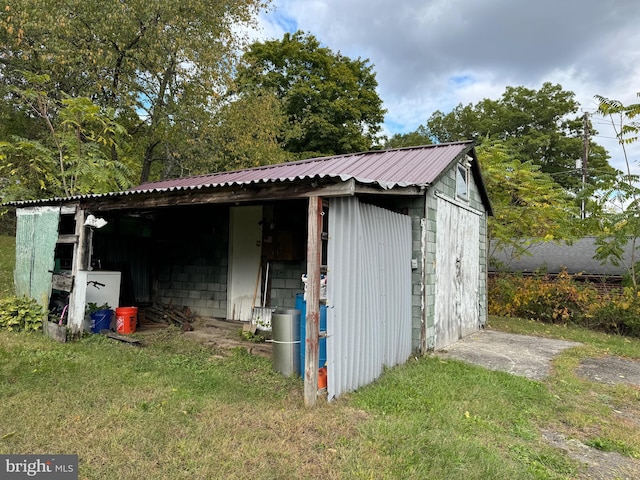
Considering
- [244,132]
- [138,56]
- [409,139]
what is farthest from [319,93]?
[138,56]

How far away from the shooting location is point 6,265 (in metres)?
12.1

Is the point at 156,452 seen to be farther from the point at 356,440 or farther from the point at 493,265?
the point at 493,265

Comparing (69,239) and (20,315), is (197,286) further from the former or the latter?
(20,315)

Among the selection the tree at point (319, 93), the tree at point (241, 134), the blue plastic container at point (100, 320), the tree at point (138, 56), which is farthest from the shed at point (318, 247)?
the tree at point (319, 93)

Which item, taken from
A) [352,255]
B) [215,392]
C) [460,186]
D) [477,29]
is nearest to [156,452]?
[215,392]

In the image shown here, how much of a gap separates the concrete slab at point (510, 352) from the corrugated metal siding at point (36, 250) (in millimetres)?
6382

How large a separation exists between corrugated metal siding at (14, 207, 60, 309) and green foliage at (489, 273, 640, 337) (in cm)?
1026

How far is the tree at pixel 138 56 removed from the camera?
10.5 metres

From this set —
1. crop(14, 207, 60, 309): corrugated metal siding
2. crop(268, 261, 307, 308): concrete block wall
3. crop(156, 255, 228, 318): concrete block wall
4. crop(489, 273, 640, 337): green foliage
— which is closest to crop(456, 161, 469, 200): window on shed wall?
crop(268, 261, 307, 308): concrete block wall

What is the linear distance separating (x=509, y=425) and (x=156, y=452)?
2.97m

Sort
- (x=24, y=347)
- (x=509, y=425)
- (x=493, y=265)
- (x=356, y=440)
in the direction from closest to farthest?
(x=356, y=440)
(x=509, y=425)
(x=24, y=347)
(x=493, y=265)

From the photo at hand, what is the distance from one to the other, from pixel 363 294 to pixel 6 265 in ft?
40.8

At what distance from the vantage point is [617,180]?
387 inches

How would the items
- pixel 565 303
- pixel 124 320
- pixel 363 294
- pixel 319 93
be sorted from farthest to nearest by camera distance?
pixel 319 93 < pixel 565 303 < pixel 124 320 < pixel 363 294
